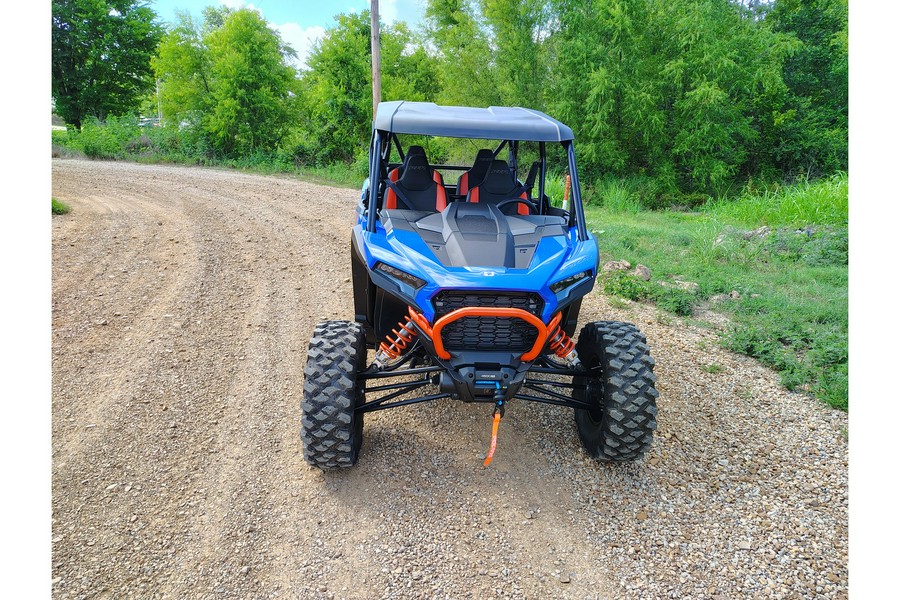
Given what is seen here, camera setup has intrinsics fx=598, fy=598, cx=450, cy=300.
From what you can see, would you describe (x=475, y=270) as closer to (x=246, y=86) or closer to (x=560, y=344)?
(x=560, y=344)

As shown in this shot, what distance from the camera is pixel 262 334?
5191 millimetres

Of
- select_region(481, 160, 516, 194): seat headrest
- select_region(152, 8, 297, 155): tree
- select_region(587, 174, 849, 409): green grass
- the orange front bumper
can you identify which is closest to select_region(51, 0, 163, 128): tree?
select_region(152, 8, 297, 155): tree

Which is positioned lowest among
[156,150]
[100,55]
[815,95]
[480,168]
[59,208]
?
[59,208]

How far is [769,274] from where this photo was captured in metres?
6.81

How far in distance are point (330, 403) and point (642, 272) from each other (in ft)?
15.2

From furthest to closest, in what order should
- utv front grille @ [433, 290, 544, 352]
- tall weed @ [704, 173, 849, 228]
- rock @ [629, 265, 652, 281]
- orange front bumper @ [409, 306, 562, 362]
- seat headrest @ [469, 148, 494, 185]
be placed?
tall weed @ [704, 173, 849, 228], rock @ [629, 265, 652, 281], seat headrest @ [469, 148, 494, 185], utv front grille @ [433, 290, 544, 352], orange front bumper @ [409, 306, 562, 362]

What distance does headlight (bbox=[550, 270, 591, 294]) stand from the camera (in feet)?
10.3

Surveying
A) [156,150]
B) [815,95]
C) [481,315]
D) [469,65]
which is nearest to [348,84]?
[469,65]

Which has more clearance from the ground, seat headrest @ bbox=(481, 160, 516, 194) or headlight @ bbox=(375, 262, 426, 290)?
seat headrest @ bbox=(481, 160, 516, 194)

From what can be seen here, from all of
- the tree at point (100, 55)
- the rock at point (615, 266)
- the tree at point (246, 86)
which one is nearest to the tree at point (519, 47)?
the tree at point (246, 86)

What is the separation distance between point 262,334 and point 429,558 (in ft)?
9.74

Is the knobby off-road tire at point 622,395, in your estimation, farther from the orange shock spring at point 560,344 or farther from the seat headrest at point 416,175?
the seat headrest at point 416,175

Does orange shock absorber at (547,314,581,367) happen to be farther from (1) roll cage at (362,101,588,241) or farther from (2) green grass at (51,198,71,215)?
(2) green grass at (51,198,71,215)

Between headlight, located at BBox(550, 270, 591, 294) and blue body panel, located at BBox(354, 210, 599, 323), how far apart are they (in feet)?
0.06
